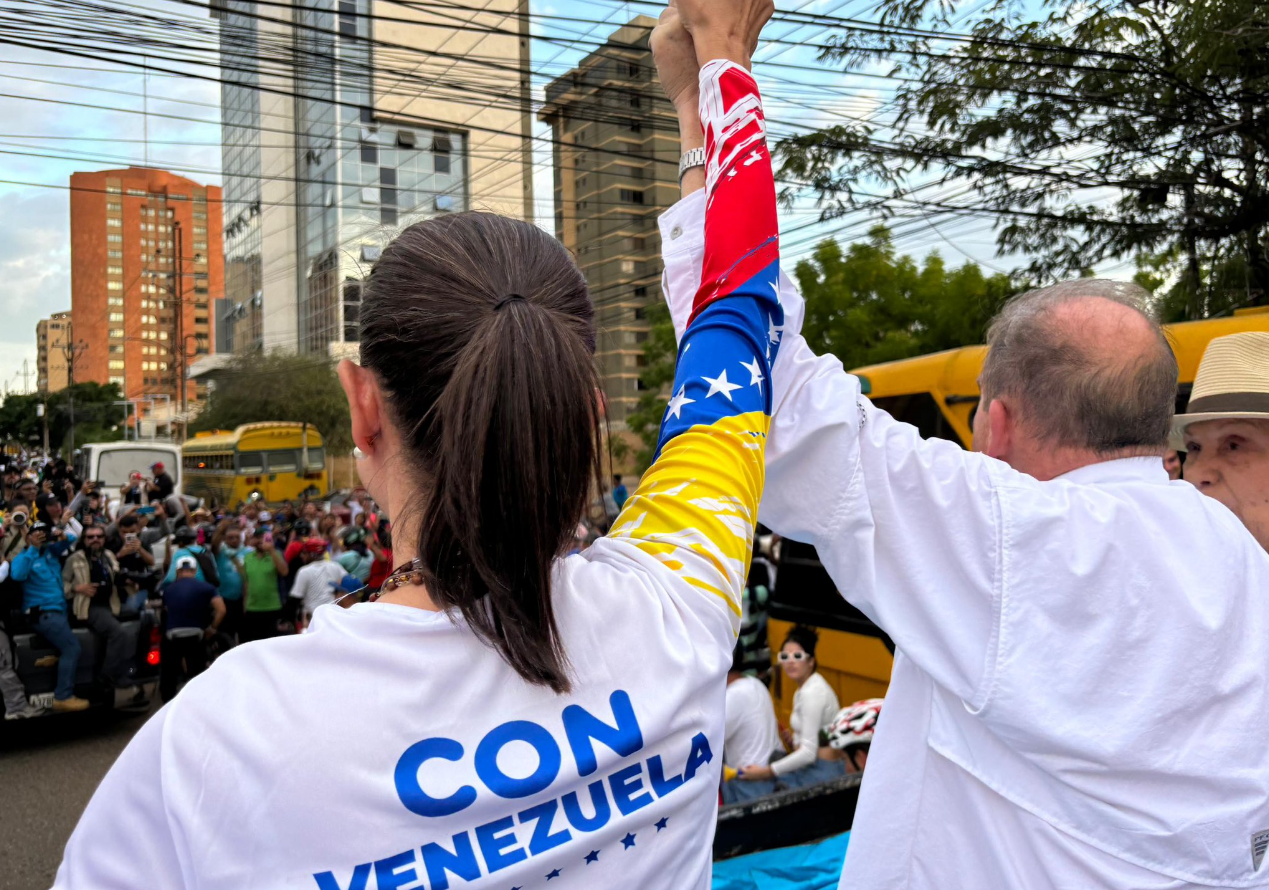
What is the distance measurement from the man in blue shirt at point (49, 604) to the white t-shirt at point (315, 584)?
2317mm

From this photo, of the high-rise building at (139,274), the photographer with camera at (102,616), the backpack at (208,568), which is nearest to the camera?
the photographer with camera at (102,616)

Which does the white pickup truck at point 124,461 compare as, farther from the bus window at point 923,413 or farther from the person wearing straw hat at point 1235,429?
the person wearing straw hat at point 1235,429

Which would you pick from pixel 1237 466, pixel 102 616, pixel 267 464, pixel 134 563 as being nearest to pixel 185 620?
pixel 102 616

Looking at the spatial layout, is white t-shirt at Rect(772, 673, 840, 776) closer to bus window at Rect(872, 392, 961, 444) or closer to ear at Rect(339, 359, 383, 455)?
bus window at Rect(872, 392, 961, 444)

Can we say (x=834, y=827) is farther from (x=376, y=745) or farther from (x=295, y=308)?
(x=295, y=308)

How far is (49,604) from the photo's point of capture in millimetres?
8062

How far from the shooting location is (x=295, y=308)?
212 ft

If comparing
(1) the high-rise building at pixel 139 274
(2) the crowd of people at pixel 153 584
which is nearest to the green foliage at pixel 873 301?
(2) the crowd of people at pixel 153 584

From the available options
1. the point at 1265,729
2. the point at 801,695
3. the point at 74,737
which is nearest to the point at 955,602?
the point at 1265,729

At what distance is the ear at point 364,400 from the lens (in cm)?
107

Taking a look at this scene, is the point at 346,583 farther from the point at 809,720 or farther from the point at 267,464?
the point at 267,464

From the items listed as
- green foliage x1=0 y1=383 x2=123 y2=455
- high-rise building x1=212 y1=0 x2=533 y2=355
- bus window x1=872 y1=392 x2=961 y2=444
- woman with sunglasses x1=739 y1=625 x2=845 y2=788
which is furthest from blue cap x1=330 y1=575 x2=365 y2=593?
green foliage x1=0 y1=383 x2=123 y2=455

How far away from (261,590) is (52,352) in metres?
55.1

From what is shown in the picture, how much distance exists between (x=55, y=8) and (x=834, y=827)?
9.13 metres
